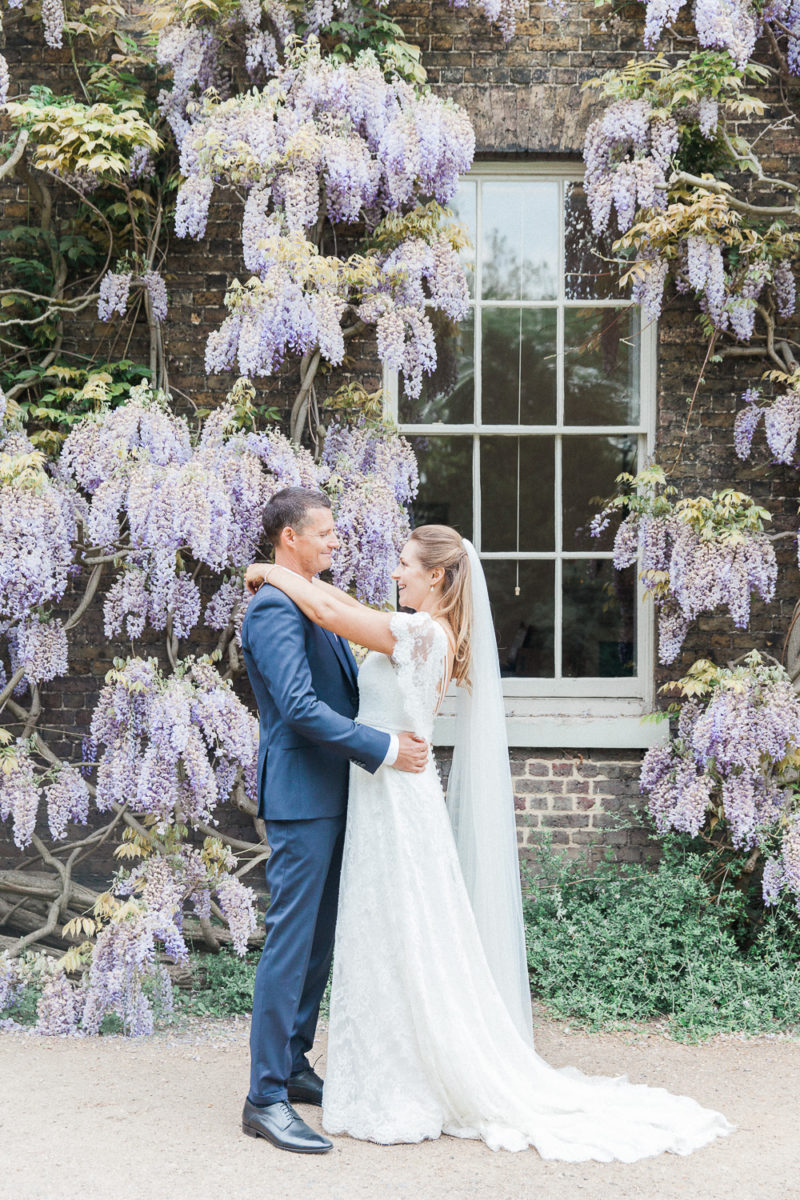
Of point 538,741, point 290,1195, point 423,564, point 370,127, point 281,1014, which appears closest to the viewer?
point 290,1195

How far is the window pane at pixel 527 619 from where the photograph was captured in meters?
4.96

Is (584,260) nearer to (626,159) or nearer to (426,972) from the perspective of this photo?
(626,159)

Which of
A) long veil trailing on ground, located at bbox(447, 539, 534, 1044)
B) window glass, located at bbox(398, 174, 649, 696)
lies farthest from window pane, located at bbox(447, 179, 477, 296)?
long veil trailing on ground, located at bbox(447, 539, 534, 1044)

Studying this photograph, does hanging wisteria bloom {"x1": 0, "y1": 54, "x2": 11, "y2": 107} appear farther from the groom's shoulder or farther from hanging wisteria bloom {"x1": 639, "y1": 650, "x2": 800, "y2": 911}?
hanging wisteria bloom {"x1": 639, "y1": 650, "x2": 800, "y2": 911}

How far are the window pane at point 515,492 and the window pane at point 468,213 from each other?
28.5 inches

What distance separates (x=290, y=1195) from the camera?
2570 mm

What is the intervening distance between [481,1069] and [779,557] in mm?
2855

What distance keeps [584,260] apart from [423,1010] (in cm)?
343

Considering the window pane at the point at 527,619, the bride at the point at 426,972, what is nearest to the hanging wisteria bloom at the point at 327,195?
the window pane at the point at 527,619

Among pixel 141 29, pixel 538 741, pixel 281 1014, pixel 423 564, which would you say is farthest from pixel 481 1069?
pixel 141 29

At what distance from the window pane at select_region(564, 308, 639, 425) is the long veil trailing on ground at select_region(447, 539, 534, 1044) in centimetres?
204

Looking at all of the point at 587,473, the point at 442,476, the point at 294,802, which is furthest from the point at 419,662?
the point at 587,473

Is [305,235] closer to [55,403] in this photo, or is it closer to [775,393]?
[55,403]

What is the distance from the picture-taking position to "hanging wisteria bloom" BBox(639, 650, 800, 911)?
4.21 metres
